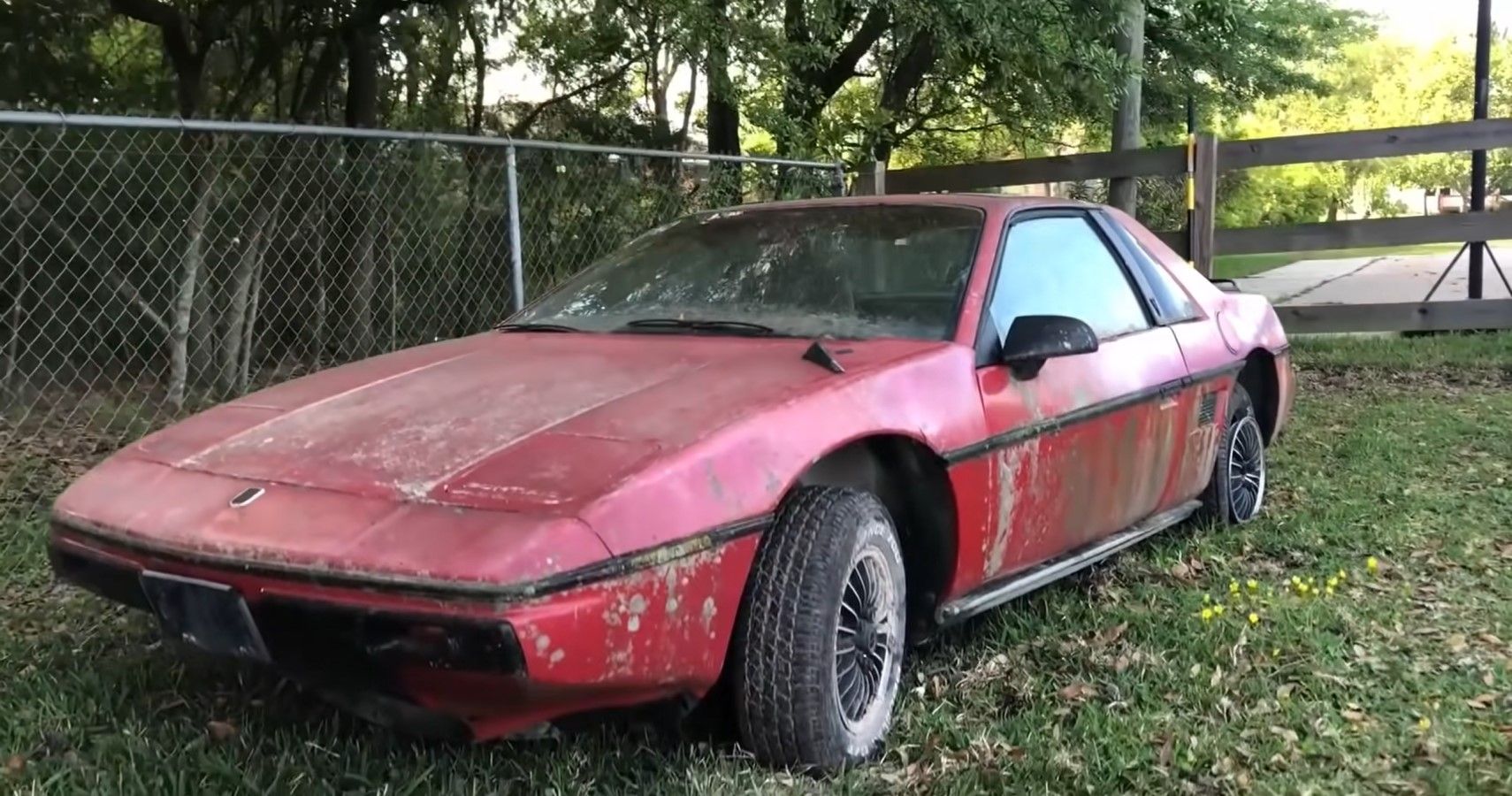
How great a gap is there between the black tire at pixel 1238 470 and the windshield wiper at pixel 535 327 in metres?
2.39

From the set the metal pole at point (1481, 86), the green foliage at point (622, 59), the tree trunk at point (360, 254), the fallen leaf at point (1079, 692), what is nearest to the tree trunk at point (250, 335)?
the tree trunk at point (360, 254)

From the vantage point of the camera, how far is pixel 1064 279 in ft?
12.3

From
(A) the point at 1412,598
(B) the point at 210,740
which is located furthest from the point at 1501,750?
(B) the point at 210,740

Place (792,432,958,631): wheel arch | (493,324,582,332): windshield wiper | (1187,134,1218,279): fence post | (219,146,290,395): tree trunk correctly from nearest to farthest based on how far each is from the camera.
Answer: (792,432,958,631): wheel arch → (493,324,582,332): windshield wiper → (219,146,290,395): tree trunk → (1187,134,1218,279): fence post

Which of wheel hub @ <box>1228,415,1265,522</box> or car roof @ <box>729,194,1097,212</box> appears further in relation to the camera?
wheel hub @ <box>1228,415,1265,522</box>

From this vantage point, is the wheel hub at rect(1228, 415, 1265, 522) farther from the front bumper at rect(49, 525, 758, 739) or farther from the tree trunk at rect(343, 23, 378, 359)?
the tree trunk at rect(343, 23, 378, 359)

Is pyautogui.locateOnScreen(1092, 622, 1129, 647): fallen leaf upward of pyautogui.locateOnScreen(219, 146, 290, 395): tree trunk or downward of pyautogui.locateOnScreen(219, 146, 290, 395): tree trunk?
downward

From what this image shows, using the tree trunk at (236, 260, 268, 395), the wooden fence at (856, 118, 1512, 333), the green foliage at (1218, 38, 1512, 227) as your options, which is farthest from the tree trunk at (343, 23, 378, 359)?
the green foliage at (1218, 38, 1512, 227)

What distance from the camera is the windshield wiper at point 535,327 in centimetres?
359

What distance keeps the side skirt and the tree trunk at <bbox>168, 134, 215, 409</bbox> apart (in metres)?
4.36

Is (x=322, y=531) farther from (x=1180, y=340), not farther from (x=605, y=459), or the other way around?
(x=1180, y=340)

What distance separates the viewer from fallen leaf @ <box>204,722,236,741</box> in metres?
2.74

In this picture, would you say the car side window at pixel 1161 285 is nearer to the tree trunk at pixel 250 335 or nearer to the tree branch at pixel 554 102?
the tree trunk at pixel 250 335

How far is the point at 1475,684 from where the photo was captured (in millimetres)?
3064
